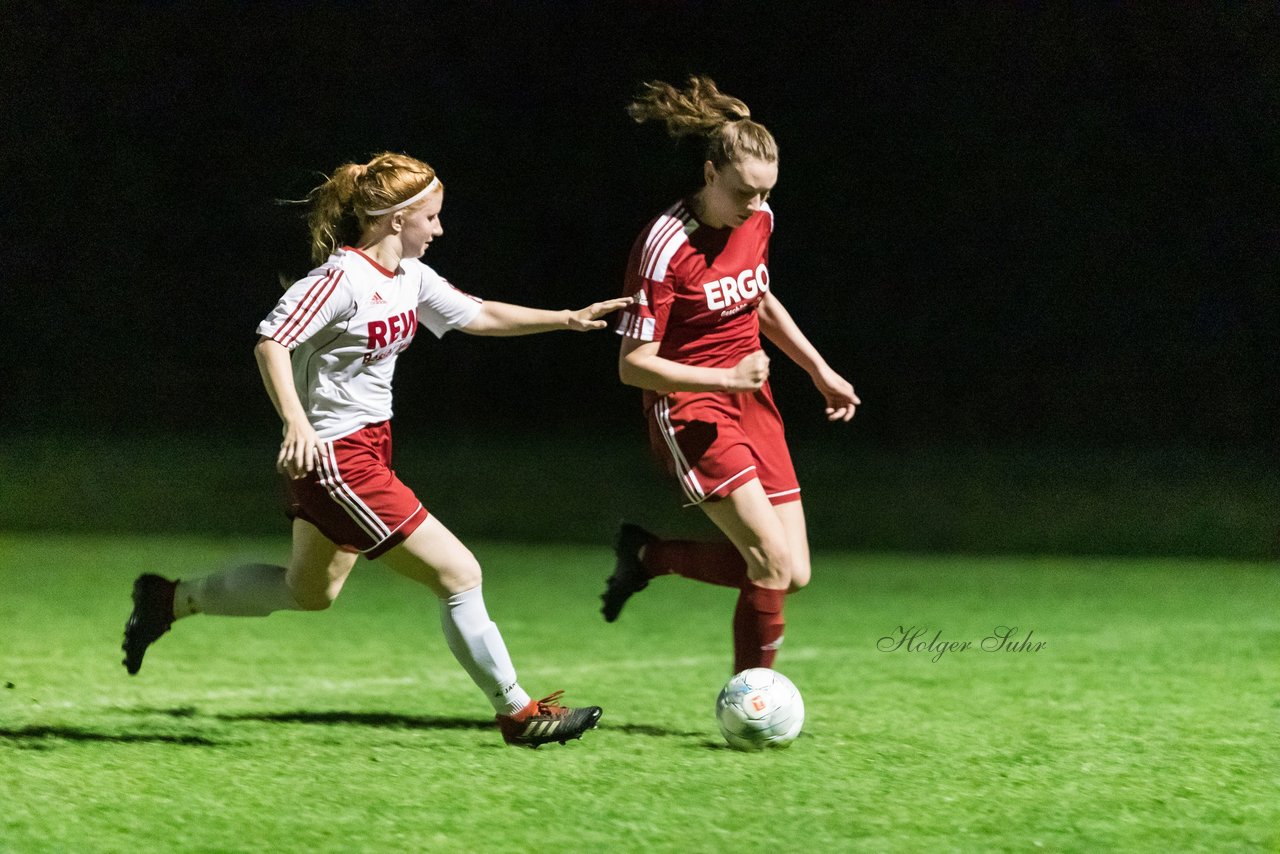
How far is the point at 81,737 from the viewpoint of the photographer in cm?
412

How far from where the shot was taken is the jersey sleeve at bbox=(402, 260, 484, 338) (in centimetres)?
419

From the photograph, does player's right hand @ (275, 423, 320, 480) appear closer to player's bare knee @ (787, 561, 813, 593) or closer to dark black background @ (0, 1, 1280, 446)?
player's bare knee @ (787, 561, 813, 593)

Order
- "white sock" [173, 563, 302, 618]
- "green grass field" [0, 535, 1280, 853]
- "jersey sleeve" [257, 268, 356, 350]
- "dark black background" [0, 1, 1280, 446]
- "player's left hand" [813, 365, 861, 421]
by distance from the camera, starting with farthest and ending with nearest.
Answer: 1. "dark black background" [0, 1, 1280, 446]
2. "player's left hand" [813, 365, 861, 421]
3. "white sock" [173, 563, 302, 618]
4. "jersey sleeve" [257, 268, 356, 350]
5. "green grass field" [0, 535, 1280, 853]

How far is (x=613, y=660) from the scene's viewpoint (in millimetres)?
5715

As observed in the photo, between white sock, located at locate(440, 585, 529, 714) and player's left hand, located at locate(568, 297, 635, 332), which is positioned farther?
player's left hand, located at locate(568, 297, 635, 332)

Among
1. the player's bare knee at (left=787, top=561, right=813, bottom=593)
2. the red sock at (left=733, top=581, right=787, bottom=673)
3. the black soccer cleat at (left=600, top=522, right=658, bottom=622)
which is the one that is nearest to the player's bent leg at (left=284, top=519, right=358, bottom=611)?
the black soccer cleat at (left=600, top=522, right=658, bottom=622)

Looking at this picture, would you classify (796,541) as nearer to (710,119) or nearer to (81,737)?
(710,119)

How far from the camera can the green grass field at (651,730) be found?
3.20 meters

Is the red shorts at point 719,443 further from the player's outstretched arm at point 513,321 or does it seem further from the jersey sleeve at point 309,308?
the jersey sleeve at point 309,308

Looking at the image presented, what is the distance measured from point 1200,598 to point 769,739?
160 inches

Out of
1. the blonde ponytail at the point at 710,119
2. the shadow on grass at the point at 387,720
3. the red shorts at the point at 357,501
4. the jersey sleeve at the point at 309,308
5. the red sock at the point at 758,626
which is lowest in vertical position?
the shadow on grass at the point at 387,720

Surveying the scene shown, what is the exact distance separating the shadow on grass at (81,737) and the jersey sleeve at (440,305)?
50.5 inches

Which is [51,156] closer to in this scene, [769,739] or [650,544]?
[650,544]

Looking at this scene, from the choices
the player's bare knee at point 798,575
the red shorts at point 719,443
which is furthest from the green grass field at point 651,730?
the red shorts at point 719,443
